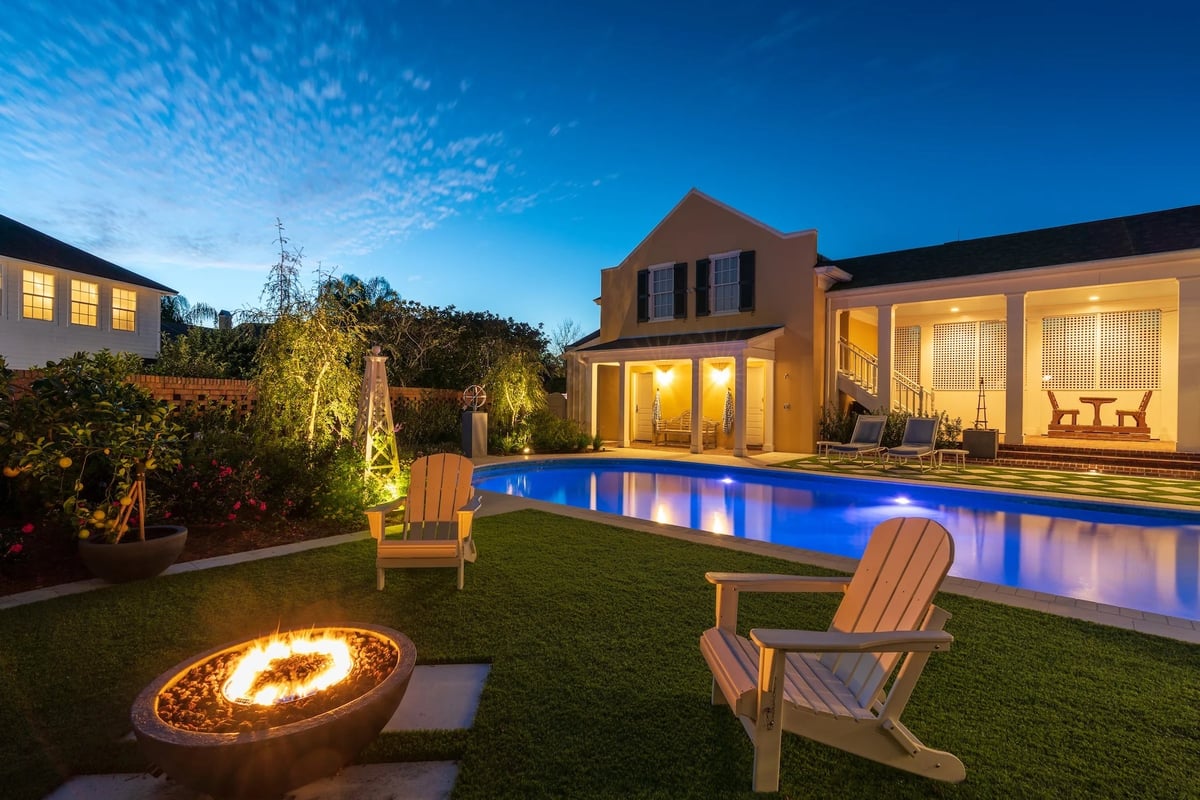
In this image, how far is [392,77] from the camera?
1328cm

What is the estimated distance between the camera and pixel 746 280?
1516cm

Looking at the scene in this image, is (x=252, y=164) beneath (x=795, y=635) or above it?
above

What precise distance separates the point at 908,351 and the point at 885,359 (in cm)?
329

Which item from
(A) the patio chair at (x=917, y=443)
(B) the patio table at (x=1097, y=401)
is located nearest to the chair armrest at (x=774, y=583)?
(A) the patio chair at (x=917, y=443)

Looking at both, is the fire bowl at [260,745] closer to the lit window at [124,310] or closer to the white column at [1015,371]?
the white column at [1015,371]

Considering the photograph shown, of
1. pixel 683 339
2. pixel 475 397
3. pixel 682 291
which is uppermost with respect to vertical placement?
pixel 682 291

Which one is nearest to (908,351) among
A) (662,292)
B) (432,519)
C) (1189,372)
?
(1189,372)

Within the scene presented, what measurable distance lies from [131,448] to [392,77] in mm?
12346

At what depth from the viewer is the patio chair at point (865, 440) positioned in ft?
37.6

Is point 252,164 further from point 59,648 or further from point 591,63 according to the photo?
point 59,648

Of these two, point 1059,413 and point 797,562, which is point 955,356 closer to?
point 1059,413

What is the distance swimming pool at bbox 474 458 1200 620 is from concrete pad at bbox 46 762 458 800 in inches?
201

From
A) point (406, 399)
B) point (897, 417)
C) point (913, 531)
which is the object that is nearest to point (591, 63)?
point (406, 399)

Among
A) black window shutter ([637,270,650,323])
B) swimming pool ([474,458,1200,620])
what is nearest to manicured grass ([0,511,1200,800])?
swimming pool ([474,458,1200,620])
